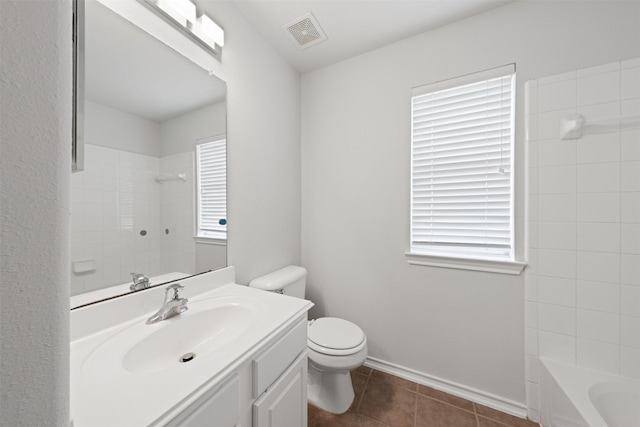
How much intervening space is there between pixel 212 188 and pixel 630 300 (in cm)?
211

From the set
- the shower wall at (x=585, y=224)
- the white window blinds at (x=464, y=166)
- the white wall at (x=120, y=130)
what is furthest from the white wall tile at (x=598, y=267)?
the white wall at (x=120, y=130)

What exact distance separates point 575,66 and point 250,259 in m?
2.02

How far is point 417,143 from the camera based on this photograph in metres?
1.56

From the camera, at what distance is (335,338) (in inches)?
53.6

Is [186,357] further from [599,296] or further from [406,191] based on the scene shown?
[599,296]

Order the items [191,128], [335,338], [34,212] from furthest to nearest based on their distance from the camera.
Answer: [335,338], [191,128], [34,212]

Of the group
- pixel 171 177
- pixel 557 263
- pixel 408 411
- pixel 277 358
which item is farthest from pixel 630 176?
pixel 171 177

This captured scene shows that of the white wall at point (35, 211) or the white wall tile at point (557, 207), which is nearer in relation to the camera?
the white wall at point (35, 211)

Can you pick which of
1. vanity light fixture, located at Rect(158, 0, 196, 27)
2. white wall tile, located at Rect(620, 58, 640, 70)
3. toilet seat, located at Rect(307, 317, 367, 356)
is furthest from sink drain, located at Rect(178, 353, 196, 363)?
white wall tile, located at Rect(620, 58, 640, 70)

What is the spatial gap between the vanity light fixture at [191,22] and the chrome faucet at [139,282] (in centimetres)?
108

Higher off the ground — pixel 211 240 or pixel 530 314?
pixel 211 240

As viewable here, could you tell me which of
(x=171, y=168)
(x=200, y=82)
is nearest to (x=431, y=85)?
(x=200, y=82)

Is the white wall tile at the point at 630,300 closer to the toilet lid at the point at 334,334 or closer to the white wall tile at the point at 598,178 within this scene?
the white wall tile at the point at 598,178

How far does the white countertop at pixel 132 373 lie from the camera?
490 mm
